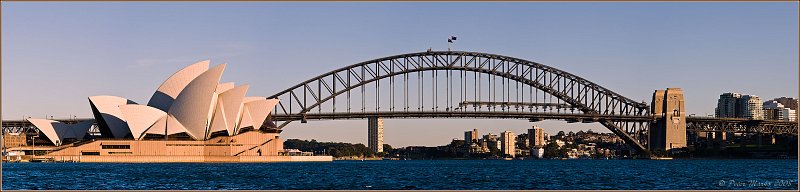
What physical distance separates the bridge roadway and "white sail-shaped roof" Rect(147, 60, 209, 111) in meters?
20.3

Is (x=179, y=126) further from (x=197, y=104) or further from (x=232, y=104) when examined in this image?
(x=232, y=104)

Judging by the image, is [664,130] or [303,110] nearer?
[303,110]

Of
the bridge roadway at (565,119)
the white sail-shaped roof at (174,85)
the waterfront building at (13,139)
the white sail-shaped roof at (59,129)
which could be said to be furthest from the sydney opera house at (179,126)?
the waterfront building at (13,139)

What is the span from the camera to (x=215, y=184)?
2125 inches

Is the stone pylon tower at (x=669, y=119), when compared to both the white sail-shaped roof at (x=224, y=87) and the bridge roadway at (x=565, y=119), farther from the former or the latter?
the white sail-shaped roof at (x=224, y=87)

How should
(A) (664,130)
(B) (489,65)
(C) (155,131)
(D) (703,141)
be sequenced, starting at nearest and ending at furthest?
(C) (155,131) → (B) (489,65) → (A) (664,130) → (D) (703,141)

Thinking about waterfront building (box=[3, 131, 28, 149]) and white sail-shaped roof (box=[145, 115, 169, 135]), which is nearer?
white sail-shaped roof (box=[145, 115, 169, 135])

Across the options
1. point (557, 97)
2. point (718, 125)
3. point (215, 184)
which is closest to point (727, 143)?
point (718, 125)

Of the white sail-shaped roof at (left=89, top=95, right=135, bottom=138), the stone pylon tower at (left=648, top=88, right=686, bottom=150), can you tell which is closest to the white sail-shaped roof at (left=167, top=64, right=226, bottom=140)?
the white sail-shaped roof at (left=89, top=95, right=135, bottom=138)

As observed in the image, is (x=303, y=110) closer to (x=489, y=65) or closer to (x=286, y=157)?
(x=286, y=157)

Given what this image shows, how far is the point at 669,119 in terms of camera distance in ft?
463

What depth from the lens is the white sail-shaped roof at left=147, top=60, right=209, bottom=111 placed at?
104375 mm

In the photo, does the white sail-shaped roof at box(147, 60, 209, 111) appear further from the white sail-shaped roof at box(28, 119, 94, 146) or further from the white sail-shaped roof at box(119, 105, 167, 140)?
the white sail-shaped roof at box(28, 119, 94, 146)

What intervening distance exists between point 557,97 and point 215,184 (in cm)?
8314
